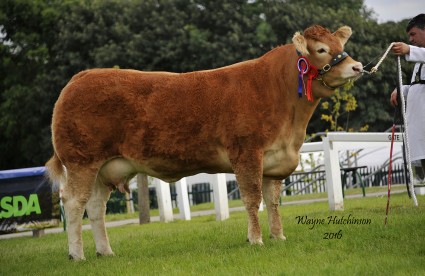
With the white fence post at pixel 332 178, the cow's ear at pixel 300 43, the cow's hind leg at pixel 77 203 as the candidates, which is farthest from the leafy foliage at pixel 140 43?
the cow's ear at pixel 300 43

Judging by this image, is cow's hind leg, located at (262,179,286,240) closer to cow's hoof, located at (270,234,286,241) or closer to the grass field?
cow's hoof, located at (270,234,286,241)

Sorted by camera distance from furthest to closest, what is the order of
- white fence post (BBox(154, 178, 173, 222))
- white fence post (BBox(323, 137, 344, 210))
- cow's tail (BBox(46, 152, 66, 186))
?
white fence post (BBox(154, 178, 173, 222)), white fence post (BBox(323, 137, 344, 210)), cow's tail (BBox(46, 152, 66, 186))

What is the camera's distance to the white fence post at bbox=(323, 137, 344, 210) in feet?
44.9

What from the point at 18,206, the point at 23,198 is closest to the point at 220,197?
the point at 23,198

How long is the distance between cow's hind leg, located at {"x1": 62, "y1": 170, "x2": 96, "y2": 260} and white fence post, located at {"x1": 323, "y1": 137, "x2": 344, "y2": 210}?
5.77 m

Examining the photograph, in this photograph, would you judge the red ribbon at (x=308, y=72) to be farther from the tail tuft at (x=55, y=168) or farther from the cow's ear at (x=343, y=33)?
the tail tuft at (x=55, y=168)

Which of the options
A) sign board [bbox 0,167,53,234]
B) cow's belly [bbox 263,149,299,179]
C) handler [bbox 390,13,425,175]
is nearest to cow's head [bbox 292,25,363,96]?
cow's belly [bbox 263,149,299,179]

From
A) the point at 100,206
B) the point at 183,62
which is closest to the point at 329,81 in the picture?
the point at 100,206

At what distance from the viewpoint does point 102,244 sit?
9.66m

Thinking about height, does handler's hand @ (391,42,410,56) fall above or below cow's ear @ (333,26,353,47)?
below

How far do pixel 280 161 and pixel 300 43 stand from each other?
143cm

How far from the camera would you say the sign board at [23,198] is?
1523cm

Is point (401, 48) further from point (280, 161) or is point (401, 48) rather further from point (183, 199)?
point (183, 199)

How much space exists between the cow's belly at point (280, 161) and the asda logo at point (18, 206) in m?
7.81
